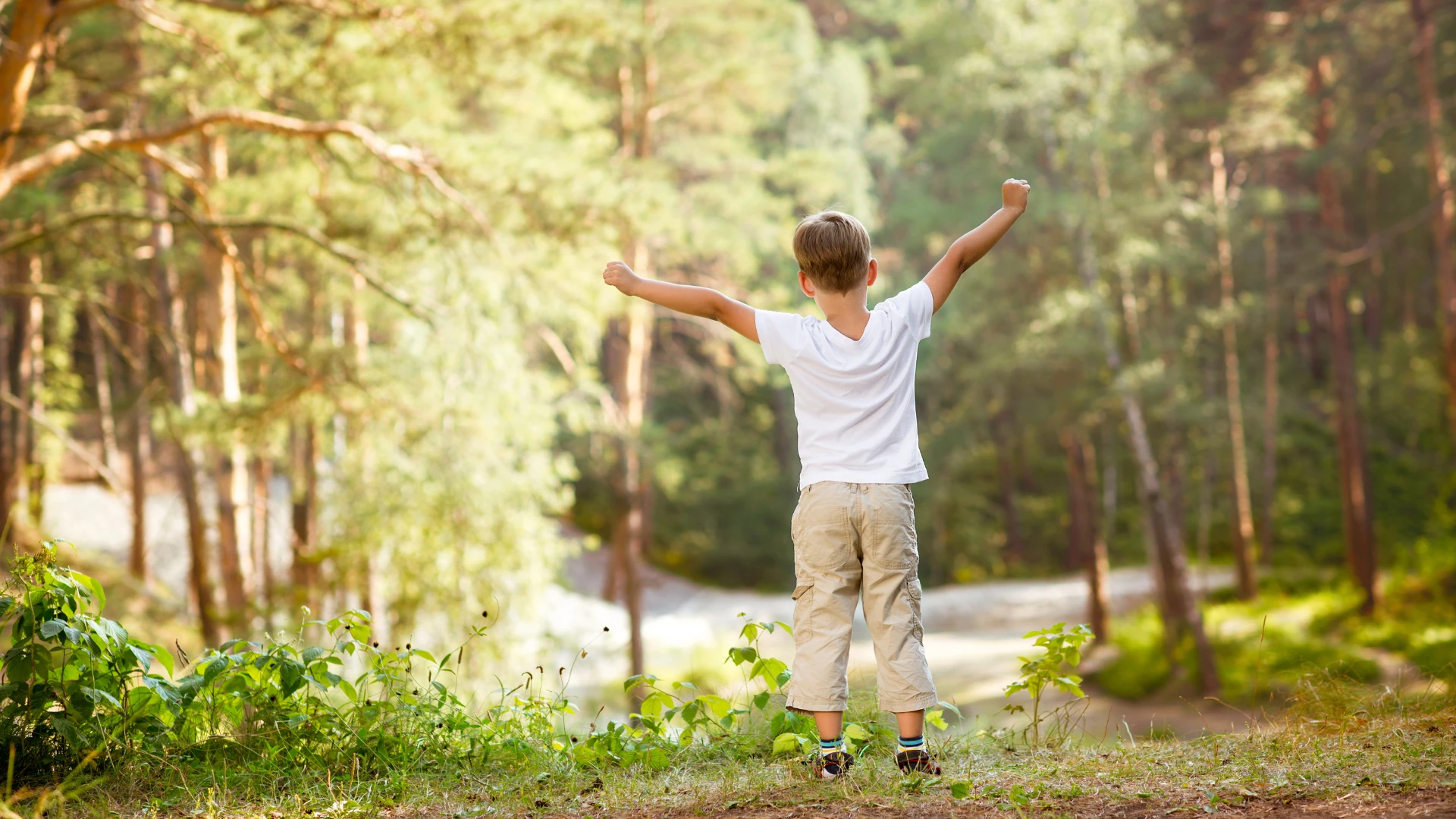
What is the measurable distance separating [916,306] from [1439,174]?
38.2ft

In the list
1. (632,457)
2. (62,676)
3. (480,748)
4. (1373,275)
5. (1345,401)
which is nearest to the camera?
(62,676)

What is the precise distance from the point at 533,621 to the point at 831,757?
7.00 meters

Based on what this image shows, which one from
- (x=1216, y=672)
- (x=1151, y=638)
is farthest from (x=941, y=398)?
(x=1216, y=672)

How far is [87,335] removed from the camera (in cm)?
2281

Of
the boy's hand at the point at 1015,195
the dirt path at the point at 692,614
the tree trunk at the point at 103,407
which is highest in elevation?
the tree trunk at the point at 103,407

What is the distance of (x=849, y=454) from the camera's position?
2.56 metres

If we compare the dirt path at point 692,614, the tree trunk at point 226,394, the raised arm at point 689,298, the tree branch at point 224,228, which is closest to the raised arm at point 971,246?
the raised arm at point 689,298

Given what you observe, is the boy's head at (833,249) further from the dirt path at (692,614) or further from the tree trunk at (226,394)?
the tree trunk at (226,394)

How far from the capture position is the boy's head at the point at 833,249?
2559mm

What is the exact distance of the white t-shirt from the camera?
2564 millimetres

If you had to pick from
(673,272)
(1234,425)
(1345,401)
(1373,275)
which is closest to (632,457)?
(673,272)

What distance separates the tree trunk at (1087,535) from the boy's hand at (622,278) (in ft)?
43.0

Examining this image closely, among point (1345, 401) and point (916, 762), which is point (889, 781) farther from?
point (1345, 401)

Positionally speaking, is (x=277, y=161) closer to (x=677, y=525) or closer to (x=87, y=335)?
(x=677, y=525)
